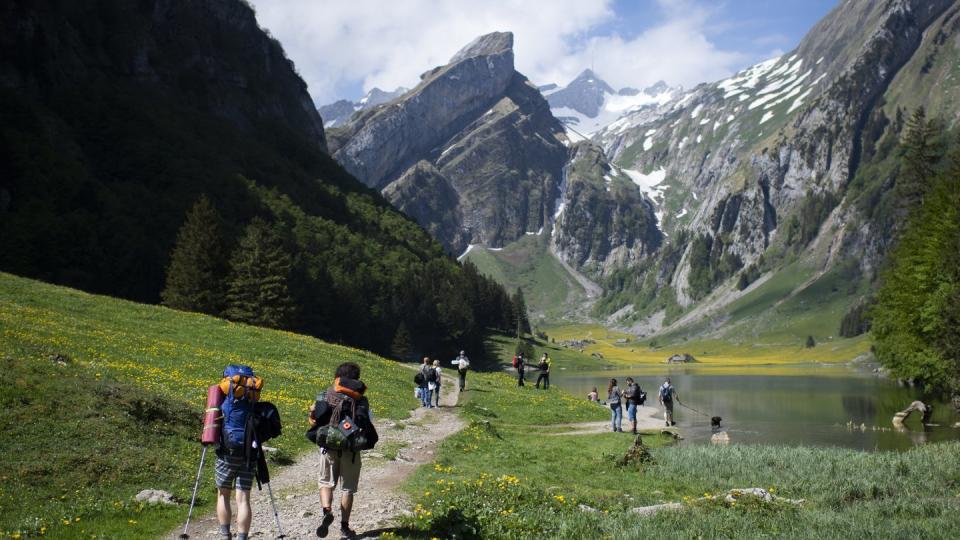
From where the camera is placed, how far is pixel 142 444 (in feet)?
59.9

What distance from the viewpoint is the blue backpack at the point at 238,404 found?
12.3 metres

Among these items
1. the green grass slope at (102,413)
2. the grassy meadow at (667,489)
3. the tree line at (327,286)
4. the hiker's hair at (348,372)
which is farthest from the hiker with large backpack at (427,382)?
the tree line at (327,286)

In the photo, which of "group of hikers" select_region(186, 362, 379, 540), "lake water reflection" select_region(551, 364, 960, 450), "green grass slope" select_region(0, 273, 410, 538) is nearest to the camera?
"group of hikers" select_region(186, 362, 379, 540)

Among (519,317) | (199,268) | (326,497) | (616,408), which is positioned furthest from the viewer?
(519,317)

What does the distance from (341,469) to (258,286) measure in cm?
6731

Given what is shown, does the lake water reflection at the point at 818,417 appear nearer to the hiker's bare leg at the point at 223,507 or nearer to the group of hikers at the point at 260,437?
the group of hikers at the point at 260,437

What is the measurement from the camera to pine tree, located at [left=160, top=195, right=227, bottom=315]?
70.7m

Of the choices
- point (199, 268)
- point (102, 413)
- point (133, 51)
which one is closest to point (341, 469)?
point (102, 413)

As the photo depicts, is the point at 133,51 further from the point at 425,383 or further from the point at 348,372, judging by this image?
the point at 348,372

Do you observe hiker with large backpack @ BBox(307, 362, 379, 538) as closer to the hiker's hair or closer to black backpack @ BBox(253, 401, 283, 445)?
the hiker's hair

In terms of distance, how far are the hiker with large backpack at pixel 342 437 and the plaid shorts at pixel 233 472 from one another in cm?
138

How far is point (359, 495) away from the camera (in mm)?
17016

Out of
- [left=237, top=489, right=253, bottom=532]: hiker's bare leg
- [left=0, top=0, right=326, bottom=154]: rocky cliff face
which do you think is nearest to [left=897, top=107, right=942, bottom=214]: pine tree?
[left=237, top=489, right=253, bottom=532]: hiker's bare leg

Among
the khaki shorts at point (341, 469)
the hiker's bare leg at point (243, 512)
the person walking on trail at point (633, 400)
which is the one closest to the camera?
the hiker's bare leg at point (243, 512)
